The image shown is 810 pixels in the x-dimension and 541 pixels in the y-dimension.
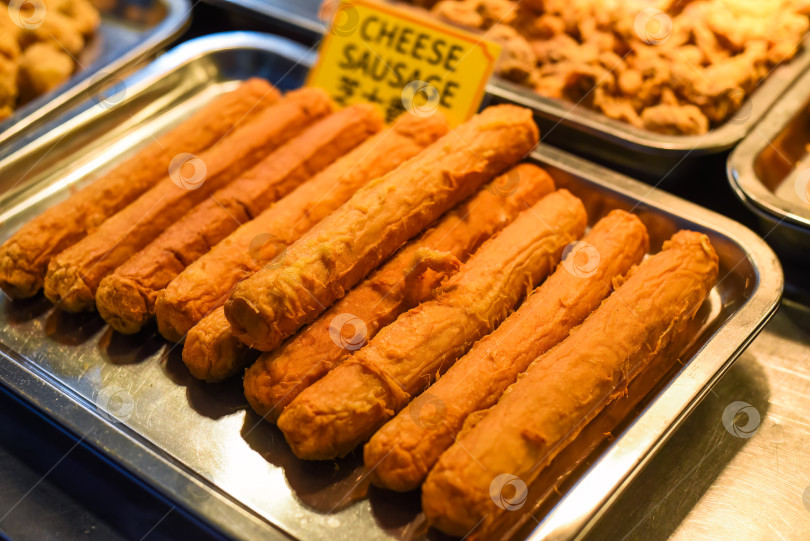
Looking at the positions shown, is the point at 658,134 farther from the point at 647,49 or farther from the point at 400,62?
the point at 400,62

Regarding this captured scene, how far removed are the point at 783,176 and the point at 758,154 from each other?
0.31m

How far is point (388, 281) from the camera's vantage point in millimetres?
2256

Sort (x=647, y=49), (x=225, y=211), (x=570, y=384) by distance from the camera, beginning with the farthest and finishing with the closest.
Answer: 1. (x=647, y=49)
2. (x=225, y=211)
3. (x=570, y=384)

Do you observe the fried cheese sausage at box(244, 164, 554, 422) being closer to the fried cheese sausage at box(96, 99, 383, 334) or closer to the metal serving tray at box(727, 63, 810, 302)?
the fried cheese sausage at box(96, 99, 383, 334)

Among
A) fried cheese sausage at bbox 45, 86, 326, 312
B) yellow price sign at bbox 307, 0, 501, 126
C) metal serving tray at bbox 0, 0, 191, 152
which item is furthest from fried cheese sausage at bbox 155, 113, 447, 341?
metal serving tray at bbox 0, 0, 191, 152

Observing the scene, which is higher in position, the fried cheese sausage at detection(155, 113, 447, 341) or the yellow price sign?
the yellow price sign

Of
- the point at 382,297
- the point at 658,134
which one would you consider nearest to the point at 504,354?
the point at 382,297

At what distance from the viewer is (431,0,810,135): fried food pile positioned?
2.87 metres

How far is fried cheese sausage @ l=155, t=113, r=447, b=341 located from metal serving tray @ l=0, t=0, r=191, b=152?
1.30 m

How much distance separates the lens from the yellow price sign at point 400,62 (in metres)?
2.76

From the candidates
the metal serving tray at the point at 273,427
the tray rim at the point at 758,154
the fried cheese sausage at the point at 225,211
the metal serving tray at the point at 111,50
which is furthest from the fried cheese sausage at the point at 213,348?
the metal serving tray at the point at 111,50

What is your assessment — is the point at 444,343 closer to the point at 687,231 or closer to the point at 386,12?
the point at 687,231

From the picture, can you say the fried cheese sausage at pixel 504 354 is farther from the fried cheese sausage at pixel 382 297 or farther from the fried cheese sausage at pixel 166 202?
the fried cheese sausage at pixel 166 202

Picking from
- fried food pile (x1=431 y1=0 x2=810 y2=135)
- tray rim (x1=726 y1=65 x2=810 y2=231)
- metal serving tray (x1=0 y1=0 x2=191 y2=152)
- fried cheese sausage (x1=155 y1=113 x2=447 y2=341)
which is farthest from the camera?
metal serving tray (x1=0 y1=0 x2=191 y2=152)
